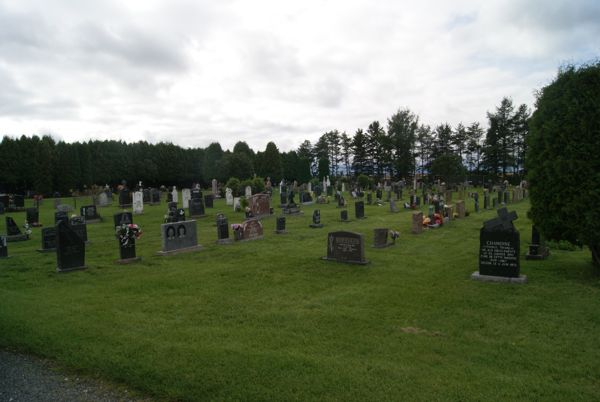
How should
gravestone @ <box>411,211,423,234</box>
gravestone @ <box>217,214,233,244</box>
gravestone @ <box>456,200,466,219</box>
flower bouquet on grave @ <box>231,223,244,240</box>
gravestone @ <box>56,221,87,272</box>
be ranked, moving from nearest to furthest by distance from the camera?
gravestone @ <box>56,221,87,272</box> < gravestone @ <box>217,214,233,244</box> < flower bouquet on grave @ <box>231,223,244,240</box> < gravestone @ <box>411,211,423,234</box> < gravestone @ <box>456,200,466,219</box>

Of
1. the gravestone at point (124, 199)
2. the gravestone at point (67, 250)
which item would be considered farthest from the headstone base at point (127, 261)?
the gravestone at point (124, 199)

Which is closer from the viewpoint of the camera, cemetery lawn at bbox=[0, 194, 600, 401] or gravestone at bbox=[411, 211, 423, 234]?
cemetery lawn at bbox=[0, 194, 600, 401]

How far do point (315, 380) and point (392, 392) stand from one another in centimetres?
96

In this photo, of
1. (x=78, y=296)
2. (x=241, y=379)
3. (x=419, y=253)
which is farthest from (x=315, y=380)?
(x=419, y=253)

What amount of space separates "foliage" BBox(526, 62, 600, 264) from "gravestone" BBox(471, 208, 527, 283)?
0.92m

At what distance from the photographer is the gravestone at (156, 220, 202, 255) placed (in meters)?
14.4

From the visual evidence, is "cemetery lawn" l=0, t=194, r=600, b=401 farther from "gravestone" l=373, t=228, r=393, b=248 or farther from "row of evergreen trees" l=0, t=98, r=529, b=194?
"row of evergreen trees" l=0, t=98, r=529, b=194

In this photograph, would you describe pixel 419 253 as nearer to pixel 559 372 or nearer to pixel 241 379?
pixel 559 372

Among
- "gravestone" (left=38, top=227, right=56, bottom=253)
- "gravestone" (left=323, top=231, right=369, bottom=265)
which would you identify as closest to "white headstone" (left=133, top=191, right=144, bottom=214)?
"gravestone" (left=38, top=227, right=56, bottom=253)

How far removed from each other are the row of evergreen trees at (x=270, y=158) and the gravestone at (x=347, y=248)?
40108 millimetres

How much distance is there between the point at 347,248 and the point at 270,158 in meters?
53.3

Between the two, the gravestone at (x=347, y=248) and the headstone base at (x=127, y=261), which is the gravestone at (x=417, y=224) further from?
the headstone base at (x=127, y=261)

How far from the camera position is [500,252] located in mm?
10273

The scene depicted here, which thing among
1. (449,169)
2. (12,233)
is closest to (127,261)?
(12,233)
